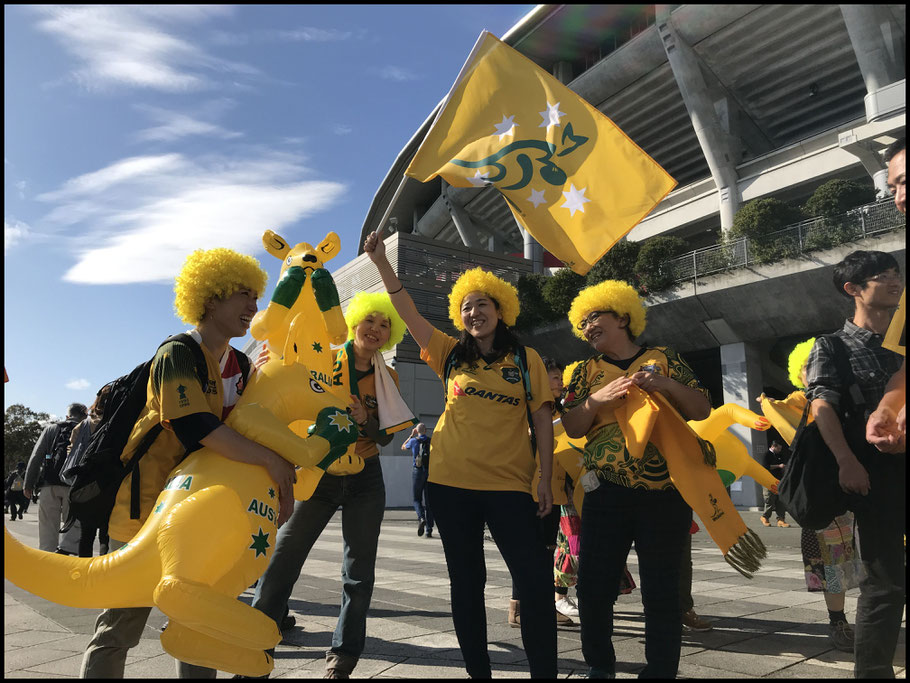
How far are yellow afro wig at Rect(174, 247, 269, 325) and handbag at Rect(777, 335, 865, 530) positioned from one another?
8.44 feet

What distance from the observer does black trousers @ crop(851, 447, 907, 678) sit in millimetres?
2633

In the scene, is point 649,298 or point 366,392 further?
point 649,298

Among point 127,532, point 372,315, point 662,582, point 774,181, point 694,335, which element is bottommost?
point 662,582

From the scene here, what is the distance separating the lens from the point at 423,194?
4659cm

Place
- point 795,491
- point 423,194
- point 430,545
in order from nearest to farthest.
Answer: point 795,491
point 430,545
point 423,194

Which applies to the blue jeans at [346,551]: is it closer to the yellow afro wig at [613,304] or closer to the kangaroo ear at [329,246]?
the kangaroo ear at [329,246]

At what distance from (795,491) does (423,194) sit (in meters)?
45.1

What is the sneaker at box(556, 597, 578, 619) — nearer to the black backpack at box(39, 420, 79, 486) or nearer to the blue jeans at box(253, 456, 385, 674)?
the blue jeans at box(253, 456, 385, 674)

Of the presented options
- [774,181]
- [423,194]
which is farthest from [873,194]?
[423,194]

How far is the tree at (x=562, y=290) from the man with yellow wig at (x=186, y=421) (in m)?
23.3

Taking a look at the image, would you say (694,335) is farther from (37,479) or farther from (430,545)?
(37,479)

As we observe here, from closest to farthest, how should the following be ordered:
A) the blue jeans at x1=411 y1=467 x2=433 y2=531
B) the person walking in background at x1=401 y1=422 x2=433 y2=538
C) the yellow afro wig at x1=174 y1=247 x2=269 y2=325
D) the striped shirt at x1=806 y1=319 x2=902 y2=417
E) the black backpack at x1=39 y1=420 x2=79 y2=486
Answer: the striped shirt at x1=806 y1=319 x2=902 y2=417 < the yellow afro wig at x1=174 y1=247 x2=269 y2=325 < the black backpack at x1=39 y1=420 x2=79 y2=486 < the person walking in background at x1=401 y1=422 x2=433 y2=538 < the blue jeans at x1=411 y1=467 x2=433 y2=531

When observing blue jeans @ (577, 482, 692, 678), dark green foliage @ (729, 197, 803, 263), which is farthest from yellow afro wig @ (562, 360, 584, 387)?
dark green foliage @ (729, 197, 803, 263)

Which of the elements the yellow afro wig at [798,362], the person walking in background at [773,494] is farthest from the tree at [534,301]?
the yellow afro wig at [798,362]
